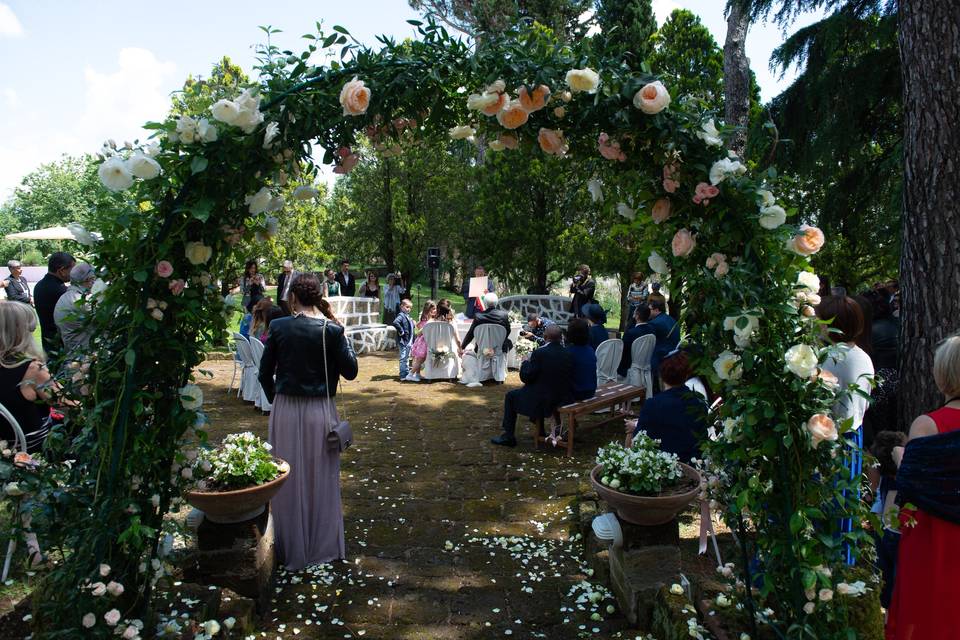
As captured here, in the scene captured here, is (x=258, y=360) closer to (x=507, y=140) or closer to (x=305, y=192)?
(x=305, y=192)

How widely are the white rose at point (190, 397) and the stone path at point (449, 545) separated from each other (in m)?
1.37

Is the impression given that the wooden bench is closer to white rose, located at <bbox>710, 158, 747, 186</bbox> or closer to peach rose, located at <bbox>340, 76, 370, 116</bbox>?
white rose, located at <bbox>710, 158, 747, 186</bbox>

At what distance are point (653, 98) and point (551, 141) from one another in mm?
533

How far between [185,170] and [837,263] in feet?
49.0

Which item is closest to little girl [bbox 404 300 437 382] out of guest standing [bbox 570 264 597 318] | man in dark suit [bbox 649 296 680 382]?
guest standing [bbox 570 264 597 318]

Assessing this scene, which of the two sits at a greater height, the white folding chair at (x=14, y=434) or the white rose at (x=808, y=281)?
the white rose at (x=808, y=281)

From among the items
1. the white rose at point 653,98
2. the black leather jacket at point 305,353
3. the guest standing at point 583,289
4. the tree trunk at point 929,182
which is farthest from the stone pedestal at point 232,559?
the guest standing at point 583,289

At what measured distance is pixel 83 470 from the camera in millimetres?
2811

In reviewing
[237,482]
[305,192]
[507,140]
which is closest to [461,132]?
[507,140]

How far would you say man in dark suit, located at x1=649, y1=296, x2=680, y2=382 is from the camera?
7367 mm

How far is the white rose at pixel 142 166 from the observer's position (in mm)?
2652

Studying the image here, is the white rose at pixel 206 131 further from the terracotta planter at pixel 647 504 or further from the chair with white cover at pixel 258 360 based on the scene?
the chair with white cover at pixel 258 360

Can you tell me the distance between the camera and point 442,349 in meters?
10.5

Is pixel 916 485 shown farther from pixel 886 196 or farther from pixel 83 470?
pixel 886 196
